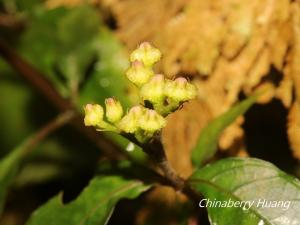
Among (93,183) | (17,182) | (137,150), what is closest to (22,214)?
(17,182)

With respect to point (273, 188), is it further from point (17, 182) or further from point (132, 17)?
point (17, 182)

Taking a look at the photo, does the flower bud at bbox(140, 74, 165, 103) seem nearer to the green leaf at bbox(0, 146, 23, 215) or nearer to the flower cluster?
the flower cluster

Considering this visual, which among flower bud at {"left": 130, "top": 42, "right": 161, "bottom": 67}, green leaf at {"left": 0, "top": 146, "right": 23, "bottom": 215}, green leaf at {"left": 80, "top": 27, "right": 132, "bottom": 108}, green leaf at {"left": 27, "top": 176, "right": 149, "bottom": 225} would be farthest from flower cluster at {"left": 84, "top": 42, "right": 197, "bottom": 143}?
green leaf at {"left": 80, "top": 27, "right": 132, "bottom": 108}

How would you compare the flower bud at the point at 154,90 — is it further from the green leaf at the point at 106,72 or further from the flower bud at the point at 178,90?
the green leaf at the point at 106,72

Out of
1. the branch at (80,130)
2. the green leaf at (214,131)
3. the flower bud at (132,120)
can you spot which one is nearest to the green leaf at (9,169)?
the branch at (80,130)

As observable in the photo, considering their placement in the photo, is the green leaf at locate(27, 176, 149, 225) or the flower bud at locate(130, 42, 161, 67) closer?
the flower bud at locate(130, 42, 161, 67)

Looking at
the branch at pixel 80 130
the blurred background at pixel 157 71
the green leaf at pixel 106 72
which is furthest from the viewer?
the green leaf at pixel 106 72
